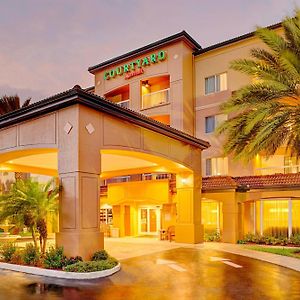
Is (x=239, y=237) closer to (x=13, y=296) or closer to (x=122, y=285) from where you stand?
(x=122, y=285)

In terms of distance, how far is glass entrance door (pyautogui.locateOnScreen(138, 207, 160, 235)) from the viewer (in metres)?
29.9

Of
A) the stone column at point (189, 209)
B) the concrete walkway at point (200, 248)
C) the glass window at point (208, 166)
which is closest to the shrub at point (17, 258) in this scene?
the concrete walkway at point (200, 248)

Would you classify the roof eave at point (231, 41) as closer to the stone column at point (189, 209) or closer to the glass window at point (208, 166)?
the glass window at point (208, 166)

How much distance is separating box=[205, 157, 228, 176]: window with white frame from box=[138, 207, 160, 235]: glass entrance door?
495cm

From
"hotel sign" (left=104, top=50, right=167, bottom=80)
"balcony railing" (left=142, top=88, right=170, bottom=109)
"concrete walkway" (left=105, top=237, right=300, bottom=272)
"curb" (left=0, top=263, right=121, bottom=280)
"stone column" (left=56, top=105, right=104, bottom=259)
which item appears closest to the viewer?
"curb" (left=0, top=263, right=121, bottom=280)

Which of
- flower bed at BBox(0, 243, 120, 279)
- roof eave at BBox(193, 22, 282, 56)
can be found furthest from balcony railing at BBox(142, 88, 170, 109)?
flower bed at BBox(0, 243, 120, 279)

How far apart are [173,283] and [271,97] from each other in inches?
390

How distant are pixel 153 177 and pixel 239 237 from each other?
974cm

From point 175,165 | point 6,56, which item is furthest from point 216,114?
point 6,56

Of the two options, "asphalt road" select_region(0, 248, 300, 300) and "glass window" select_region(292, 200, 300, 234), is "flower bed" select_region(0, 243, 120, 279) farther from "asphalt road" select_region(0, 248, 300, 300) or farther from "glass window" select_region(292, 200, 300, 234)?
"glass window" select_region(292, 200, 300, 234)

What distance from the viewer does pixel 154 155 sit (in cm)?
1902

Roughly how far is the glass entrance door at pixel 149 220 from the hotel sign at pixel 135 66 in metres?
11.5

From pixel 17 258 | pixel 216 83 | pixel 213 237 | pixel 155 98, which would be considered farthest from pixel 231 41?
pixel 17 258

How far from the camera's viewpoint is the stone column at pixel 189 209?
76.2ft
